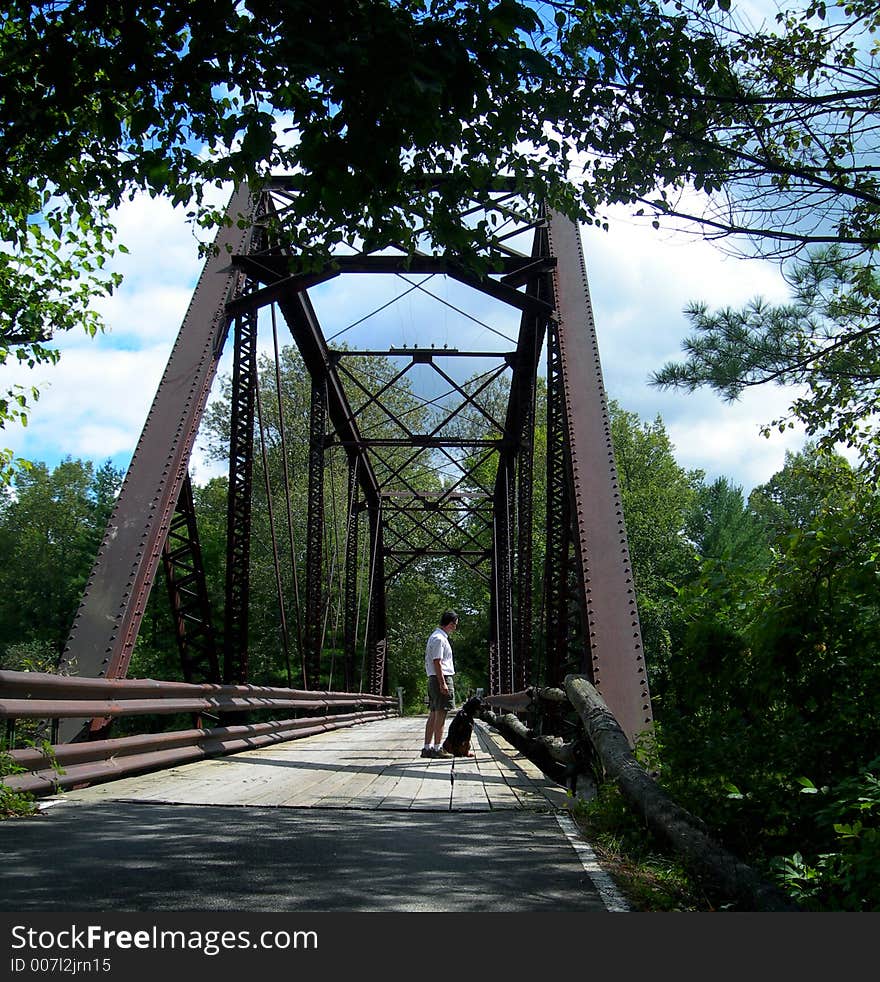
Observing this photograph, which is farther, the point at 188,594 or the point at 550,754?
the point at 188,594

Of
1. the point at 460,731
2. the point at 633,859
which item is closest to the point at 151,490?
the point at 460,731

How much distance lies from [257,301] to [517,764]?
5.80 m

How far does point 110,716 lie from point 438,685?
4541mm

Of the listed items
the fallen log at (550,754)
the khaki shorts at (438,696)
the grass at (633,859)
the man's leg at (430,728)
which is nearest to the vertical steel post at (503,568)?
the fallen log at (550,754)

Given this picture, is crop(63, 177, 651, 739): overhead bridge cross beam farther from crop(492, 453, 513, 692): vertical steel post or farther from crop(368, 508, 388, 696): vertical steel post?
crop(368, 508, 388, 696): vertical steel post

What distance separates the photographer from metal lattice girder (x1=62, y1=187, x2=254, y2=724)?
23.1 ft

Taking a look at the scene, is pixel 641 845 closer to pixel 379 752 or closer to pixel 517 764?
pixel 517 764

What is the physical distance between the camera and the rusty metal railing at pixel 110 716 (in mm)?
4895

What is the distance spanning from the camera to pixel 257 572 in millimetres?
35812

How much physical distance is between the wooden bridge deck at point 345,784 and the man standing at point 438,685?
0.26 metres

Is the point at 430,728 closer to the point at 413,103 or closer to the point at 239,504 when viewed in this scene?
the point at 239,504

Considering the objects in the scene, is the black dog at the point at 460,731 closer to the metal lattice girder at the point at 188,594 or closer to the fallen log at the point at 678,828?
the metal lattice girder at the point at 188,594

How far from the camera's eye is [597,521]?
8.12 metres

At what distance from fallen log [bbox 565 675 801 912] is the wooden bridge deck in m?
0.65
